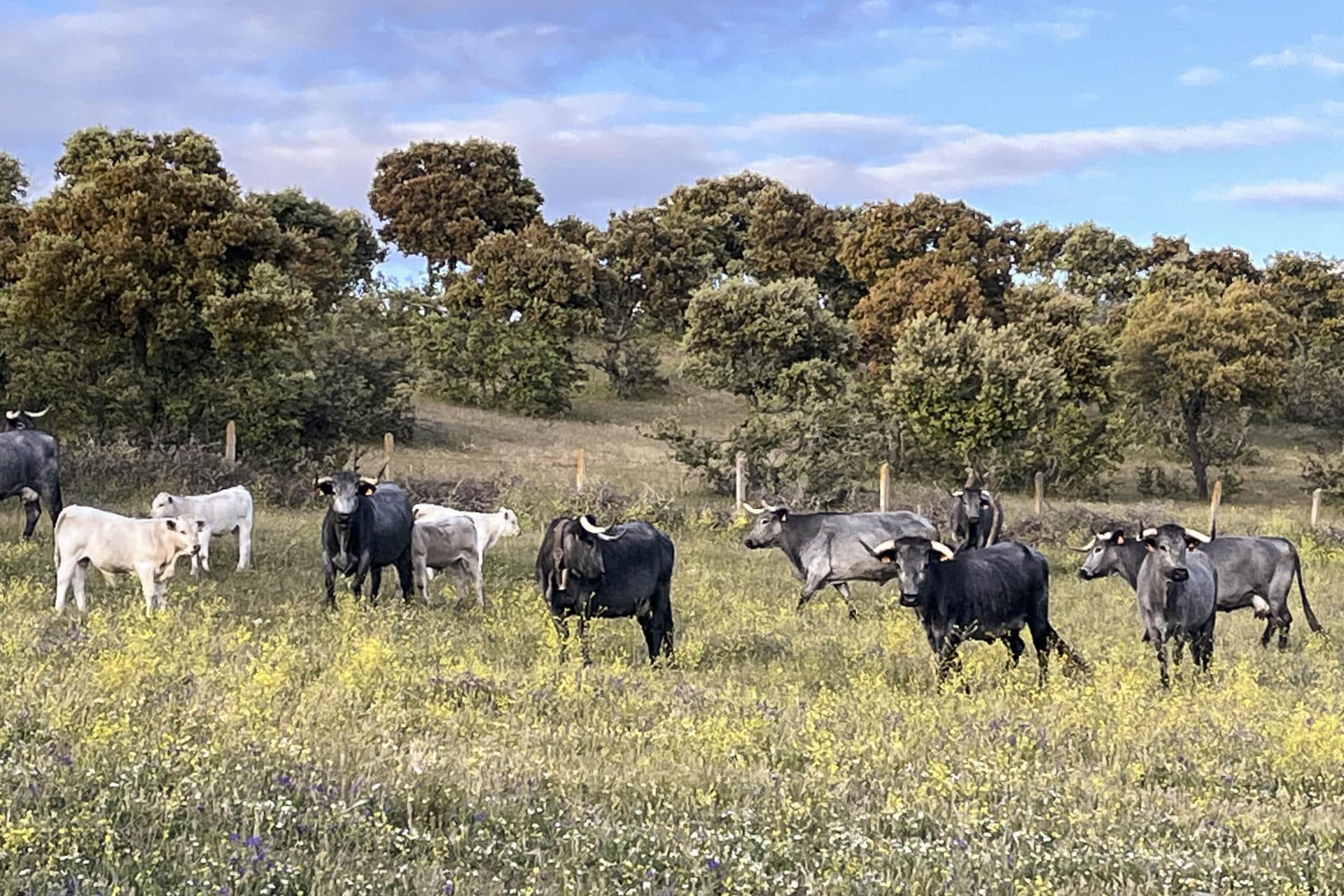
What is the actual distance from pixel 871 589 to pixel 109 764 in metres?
15.4

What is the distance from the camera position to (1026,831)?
243 inches

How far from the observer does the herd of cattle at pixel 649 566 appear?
12.1 meters

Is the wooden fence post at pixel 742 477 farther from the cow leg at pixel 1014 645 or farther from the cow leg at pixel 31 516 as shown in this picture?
the cow leg at pixel 1014 645

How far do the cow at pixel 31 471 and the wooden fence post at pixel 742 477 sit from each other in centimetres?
1422

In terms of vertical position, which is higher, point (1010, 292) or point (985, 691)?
point (1010, 292)

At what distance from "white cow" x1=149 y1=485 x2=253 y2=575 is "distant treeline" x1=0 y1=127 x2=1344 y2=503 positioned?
7.96 meters

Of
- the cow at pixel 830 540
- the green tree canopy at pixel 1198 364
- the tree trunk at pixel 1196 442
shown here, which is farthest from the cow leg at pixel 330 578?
the green tree canopy at pixel 1198 364

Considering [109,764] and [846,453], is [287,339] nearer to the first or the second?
[846,453]

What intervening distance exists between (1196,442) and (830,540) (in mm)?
29736

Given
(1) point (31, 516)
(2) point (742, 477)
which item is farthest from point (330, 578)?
(2) point (742, 477)

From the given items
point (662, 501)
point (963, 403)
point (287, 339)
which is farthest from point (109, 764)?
point (963, 403)

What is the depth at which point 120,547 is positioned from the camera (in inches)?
504

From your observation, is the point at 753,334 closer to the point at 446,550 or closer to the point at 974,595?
the point at 446,550

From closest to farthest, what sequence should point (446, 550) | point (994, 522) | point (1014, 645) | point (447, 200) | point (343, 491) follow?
point (1014, 645)
point (343, 491)
point (446, 550)
point (994, 522)
point (447, 200)
